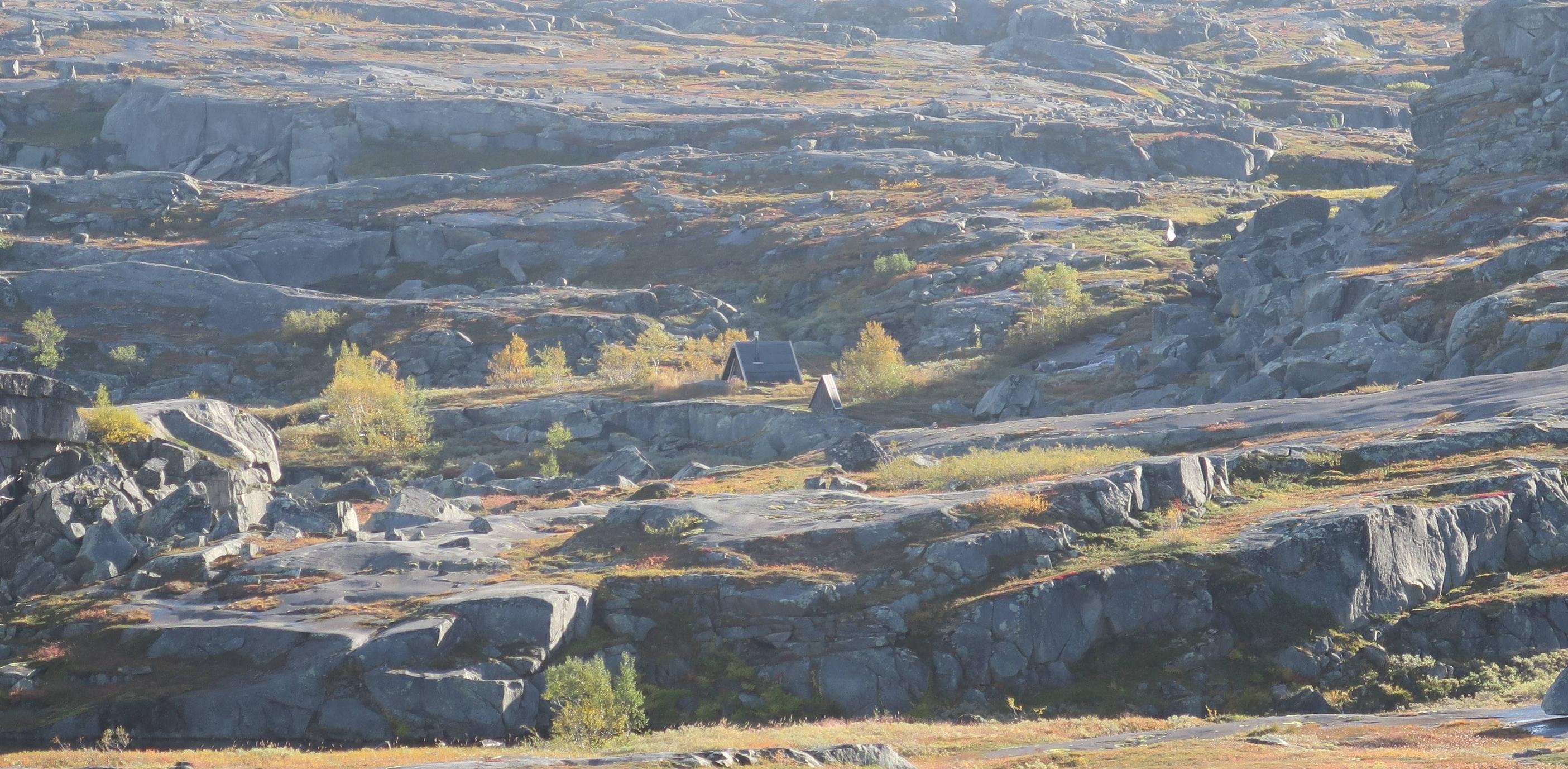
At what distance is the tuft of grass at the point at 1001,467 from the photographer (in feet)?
159

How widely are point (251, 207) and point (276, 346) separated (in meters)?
32.6

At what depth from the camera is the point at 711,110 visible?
162500mm

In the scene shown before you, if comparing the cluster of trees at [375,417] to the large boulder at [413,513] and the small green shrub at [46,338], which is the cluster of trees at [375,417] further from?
the small green shrub at [46,338]

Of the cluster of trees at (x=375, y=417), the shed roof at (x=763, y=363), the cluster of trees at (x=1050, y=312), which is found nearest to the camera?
the cluster of trees at (x=375, y=417)

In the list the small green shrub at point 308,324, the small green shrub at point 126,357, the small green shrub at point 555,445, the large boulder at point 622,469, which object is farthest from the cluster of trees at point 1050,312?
the small green shrub at point 126,357

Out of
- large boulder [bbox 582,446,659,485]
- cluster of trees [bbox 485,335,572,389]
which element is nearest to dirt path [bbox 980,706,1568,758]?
large boulder [bbox 582,446,659,485]

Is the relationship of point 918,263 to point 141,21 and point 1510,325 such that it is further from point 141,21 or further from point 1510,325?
point 141,21

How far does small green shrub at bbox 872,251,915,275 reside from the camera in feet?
359

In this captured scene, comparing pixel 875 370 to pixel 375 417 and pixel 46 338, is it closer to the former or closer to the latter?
pixel 375 417

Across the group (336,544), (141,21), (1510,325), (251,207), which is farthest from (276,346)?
(141,21)

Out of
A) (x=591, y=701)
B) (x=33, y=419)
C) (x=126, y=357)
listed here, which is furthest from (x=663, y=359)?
(x=591, y=701)

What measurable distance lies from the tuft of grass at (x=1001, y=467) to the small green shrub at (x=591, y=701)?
1990cm

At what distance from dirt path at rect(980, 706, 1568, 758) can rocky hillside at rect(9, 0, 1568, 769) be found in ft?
1.43

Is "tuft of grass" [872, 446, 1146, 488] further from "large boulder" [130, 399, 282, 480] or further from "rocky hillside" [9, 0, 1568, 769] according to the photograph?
"large boulder" [130, 399, 282, 480]
